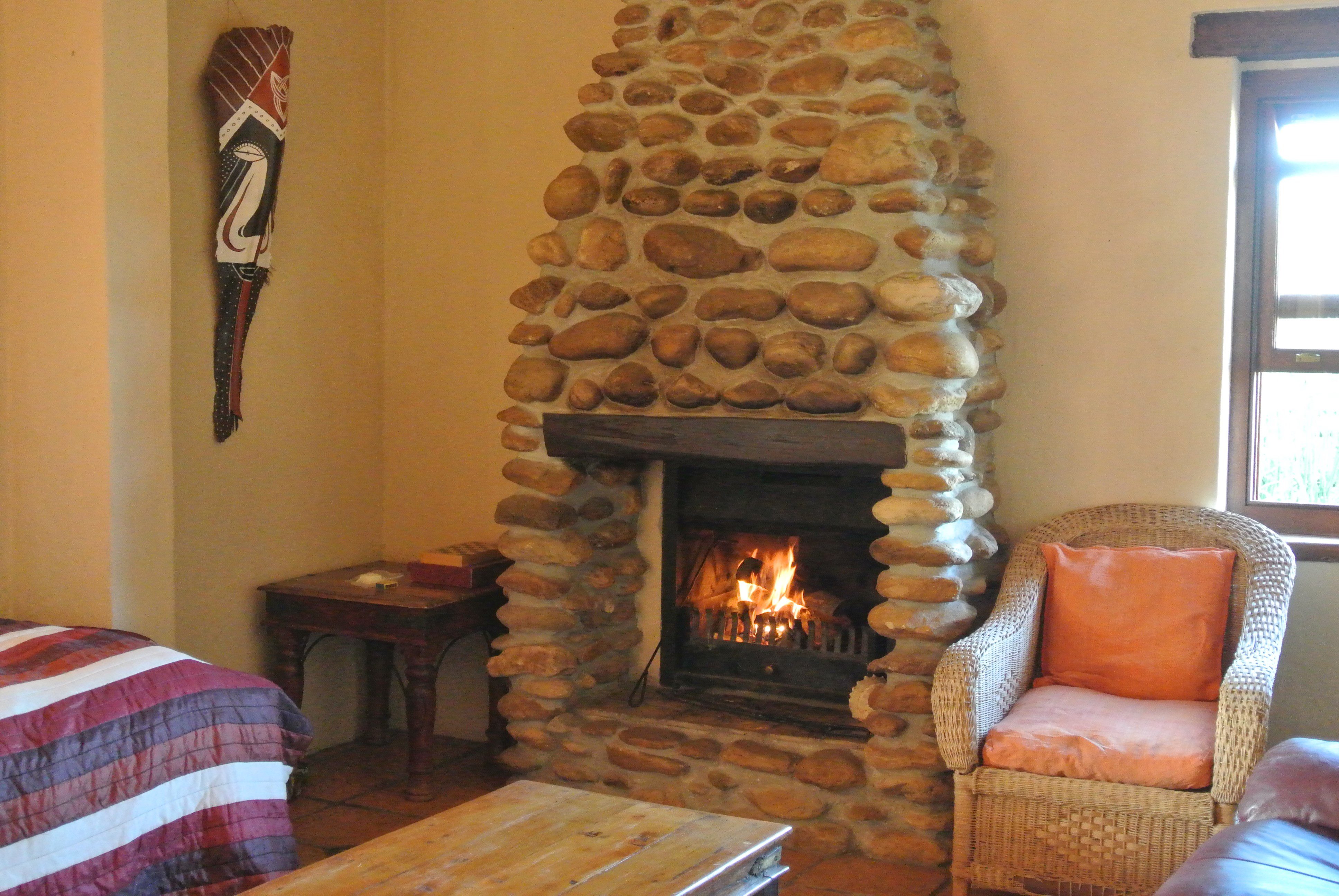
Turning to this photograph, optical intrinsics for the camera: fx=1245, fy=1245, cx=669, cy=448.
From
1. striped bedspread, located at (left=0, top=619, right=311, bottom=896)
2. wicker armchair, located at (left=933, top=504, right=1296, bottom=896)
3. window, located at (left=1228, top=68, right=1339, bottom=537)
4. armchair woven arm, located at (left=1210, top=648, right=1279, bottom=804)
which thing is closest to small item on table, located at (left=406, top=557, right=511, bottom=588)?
striped bedspread, located at (left=0, top=619, right=311, bottom=896)

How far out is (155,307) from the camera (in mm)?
3326

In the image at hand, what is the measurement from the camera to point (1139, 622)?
3.24 metres

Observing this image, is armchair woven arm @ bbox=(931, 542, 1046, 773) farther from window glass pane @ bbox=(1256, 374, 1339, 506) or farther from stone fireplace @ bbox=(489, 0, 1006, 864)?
window glass pane @ bbox=(1256, 374, 1339, 506)

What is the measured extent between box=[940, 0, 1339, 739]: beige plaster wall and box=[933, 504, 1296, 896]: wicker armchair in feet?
1.14

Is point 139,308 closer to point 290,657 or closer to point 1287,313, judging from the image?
point 290,657

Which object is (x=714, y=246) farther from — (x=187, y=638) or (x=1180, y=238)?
(x=187, y=638)

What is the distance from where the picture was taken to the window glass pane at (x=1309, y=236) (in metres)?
3.60

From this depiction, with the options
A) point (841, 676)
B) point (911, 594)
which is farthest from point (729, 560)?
point (911, 594)

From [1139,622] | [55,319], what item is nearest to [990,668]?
[1139,622]

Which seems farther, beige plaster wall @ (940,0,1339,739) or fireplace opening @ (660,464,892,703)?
fireplace opening @ (660,464,892,703)

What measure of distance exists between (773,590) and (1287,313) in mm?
1715

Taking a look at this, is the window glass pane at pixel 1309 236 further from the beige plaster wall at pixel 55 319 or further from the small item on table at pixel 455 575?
the beige plaster wall at pixel 55 319

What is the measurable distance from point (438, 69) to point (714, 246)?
5.01 ft

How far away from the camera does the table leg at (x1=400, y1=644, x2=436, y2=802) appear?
3742 millimetres
